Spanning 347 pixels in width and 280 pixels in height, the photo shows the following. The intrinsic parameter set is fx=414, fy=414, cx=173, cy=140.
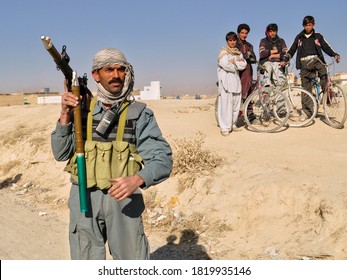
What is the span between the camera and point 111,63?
88.9 inches

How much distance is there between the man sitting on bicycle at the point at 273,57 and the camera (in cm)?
785

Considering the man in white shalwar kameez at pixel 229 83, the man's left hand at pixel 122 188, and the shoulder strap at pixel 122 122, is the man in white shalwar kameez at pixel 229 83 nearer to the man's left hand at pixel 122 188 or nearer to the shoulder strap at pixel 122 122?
the shoulder strap at pixel 122 122

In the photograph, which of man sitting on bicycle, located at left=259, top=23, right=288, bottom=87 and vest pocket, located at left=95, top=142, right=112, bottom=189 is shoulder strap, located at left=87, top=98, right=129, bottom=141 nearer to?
vest pocket, located at left=95, top=142, right=112, bottom=189

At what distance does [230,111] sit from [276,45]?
165 centimetres

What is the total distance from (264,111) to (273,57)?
1069 millimetres

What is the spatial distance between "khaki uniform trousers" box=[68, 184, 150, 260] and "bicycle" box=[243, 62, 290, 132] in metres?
5.34

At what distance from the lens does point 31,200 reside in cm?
720

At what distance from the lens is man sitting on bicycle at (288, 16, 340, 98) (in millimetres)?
7488

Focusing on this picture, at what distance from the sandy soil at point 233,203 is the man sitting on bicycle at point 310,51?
91cm

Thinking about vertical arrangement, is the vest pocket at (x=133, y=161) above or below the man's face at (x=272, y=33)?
below

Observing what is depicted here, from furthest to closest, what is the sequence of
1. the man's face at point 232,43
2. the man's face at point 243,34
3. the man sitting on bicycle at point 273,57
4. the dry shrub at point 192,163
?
the man sitting on bicycle at point 273,57, the man's face at point 243,34, the man's face at point 232,43, the dry shrub at point 192,163

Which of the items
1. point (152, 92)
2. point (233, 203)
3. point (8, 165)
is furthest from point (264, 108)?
point (152, 92)

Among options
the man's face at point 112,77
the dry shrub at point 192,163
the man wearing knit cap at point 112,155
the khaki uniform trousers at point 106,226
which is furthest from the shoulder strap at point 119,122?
the dry shrub at point 192,163

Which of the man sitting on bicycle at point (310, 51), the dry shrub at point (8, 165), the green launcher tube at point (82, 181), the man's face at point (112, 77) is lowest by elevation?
the dry shrub at point (8, 165)
